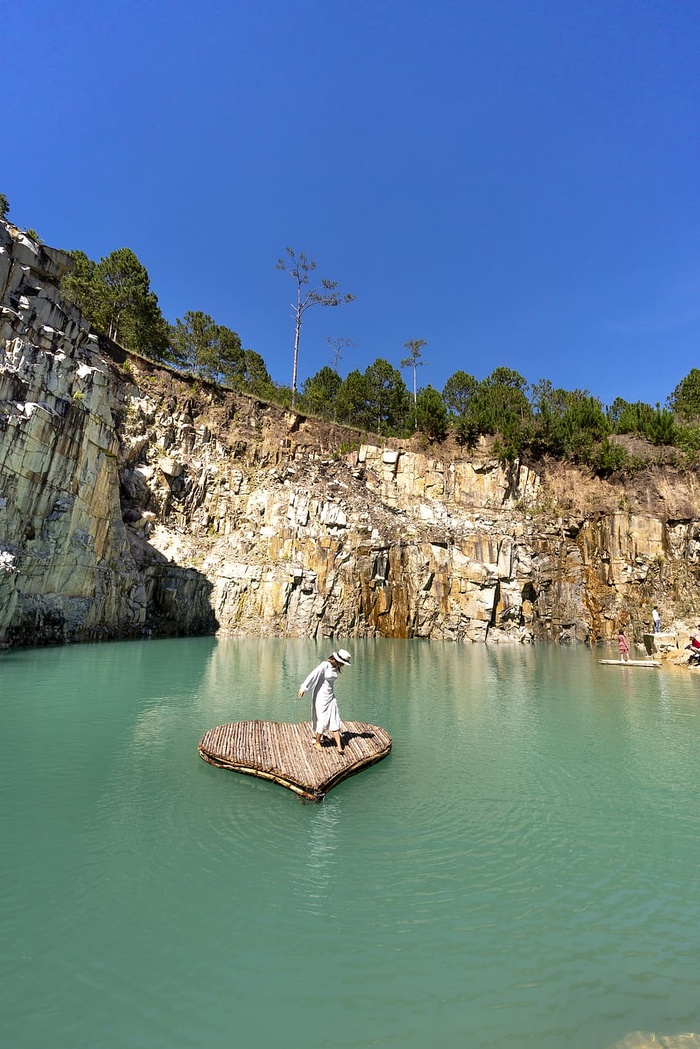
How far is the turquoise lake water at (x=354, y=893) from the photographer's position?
3.75m

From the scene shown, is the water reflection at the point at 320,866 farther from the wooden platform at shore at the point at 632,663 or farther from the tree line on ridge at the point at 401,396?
the tree line on ridge at the point at 401,396

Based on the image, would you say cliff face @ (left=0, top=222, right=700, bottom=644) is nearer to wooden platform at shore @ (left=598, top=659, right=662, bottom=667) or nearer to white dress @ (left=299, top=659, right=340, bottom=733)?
wooden platform at shore @ (left=598, top=659, right=662, bottom=667)

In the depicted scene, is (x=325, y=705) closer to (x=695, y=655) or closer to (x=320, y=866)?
(x=320, y=866)

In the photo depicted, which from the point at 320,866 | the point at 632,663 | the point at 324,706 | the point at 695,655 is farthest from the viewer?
the point at 632,663

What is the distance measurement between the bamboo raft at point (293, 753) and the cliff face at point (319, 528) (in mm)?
21907

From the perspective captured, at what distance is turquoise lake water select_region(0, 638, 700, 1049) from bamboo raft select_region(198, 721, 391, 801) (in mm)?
246

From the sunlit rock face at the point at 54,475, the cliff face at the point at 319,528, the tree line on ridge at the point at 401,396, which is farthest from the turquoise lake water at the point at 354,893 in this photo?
the tree line on ridge at the point at 401,396

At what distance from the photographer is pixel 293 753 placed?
9.00m

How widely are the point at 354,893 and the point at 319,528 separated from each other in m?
35.0

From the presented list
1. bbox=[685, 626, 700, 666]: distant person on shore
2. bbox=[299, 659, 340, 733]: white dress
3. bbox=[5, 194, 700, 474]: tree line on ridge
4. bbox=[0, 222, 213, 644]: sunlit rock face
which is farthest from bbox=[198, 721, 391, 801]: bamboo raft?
bbox=[5, 194, 700, 474]: tree line on ridge

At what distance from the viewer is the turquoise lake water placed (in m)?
3.75

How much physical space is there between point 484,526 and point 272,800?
36404 mm

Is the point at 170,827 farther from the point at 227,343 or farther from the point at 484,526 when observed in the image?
the point at 227,343

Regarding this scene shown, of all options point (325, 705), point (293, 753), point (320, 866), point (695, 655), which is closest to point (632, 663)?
point (695, 655)
